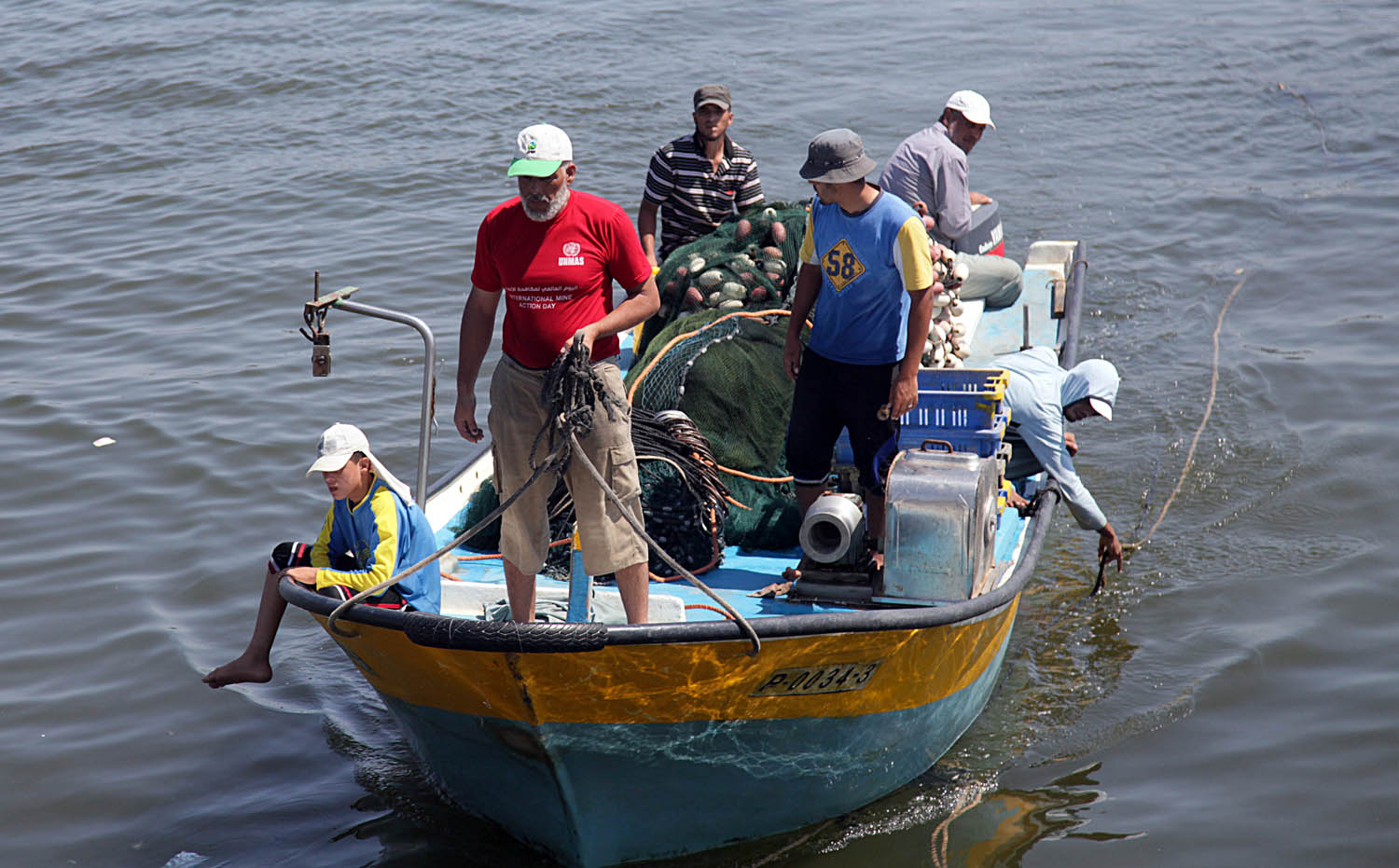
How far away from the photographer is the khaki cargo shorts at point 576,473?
451cm

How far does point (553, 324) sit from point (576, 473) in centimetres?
53

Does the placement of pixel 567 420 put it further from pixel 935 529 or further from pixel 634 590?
pixel 935 529

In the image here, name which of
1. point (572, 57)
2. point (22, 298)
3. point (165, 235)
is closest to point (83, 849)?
point (22, 298)

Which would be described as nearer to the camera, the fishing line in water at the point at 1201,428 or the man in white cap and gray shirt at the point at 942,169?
the man in white cap and gray shirt at the point at 942,169

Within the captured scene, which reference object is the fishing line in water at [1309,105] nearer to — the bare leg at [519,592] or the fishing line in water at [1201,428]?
the fishing line in water at [1201,428]

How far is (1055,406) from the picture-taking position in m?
5.70

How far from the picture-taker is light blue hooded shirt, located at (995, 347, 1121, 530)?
566 cm

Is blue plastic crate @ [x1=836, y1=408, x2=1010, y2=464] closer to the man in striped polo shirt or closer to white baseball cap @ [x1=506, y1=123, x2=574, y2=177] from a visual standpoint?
white baseball cap @ [x1=506, y1=123, x2=574, y2=177]

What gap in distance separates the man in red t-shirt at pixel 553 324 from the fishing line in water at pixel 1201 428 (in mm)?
3984

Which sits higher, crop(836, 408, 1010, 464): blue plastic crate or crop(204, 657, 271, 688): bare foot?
crop(836, 408, 1010, 464): blue plastic crate

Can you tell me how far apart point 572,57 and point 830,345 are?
13.7 m

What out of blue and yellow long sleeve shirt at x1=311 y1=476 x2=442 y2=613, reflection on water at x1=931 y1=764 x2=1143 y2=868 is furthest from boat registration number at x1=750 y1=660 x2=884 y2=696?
blue and yellow long sleeve shirt at x1=311 y1=476 x2=442 y2=613

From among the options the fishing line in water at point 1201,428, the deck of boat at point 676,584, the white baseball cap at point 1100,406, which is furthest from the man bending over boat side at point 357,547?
the fishing line in water at point 1201,428

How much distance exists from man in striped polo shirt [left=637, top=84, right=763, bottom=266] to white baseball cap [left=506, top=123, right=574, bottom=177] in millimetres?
2917
